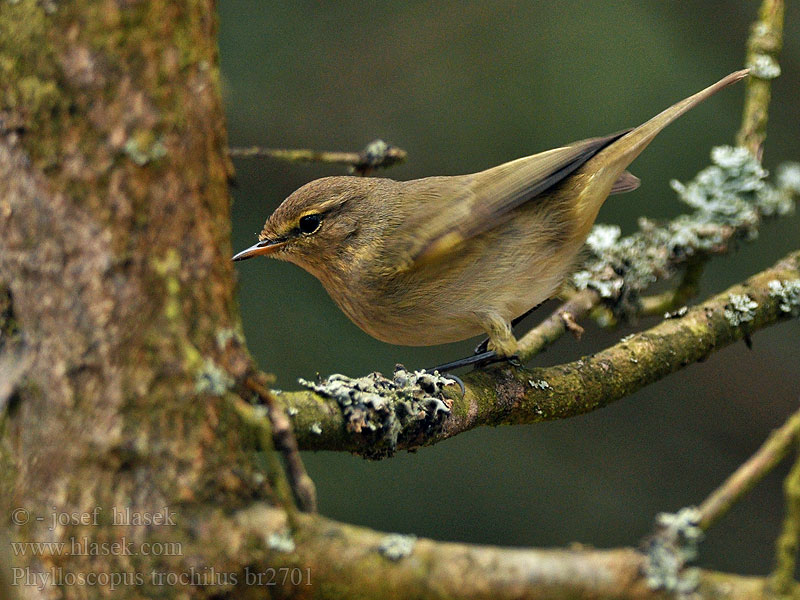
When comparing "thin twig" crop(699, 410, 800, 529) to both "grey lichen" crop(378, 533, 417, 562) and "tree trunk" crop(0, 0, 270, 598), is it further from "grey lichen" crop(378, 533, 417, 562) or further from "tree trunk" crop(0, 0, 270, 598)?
"tree trunk" crop(0, 0, 270, 598)

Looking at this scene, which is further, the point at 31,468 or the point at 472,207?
the point at 472,207

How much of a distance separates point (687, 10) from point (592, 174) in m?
2.85

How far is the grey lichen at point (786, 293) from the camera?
374 centimetres

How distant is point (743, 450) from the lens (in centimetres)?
557

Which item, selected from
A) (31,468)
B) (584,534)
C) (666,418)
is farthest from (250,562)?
(666,418)

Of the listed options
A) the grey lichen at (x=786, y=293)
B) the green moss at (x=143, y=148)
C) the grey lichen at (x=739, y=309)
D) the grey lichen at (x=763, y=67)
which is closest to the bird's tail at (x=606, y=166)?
the grey lichen at (x=763, y=67)

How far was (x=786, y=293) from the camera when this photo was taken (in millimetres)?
3754

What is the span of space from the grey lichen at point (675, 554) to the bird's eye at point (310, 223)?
9.17 feet

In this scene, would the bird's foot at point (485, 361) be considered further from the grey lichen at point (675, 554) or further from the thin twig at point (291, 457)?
the grey lichen at point (675, 554)

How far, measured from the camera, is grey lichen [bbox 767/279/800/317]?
12.3 ft

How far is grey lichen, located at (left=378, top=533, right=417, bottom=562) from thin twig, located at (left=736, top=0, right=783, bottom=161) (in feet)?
11.6

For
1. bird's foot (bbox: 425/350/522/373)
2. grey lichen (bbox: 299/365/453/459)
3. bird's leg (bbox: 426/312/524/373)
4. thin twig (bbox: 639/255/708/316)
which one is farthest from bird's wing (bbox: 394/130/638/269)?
grey lichen (bbox: 299/365/453/459)

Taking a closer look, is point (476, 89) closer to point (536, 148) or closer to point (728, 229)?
point (536, 148)

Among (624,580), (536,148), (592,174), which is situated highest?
(536,148)
